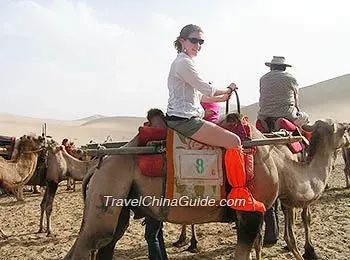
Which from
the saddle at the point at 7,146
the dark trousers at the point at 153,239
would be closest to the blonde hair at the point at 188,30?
the dark trousers at the point at 153,239

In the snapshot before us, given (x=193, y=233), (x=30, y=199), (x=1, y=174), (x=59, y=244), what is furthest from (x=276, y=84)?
(x=30, y=199)

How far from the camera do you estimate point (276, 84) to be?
692 centimetres

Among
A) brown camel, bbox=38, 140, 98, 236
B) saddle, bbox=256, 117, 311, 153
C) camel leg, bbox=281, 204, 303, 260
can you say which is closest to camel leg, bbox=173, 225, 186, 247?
camel leg, bbox=281, 204, 303, 260

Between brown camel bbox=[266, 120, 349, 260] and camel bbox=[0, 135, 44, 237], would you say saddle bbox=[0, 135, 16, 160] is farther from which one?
brown camel bbox=[266, 120, 349, 260]

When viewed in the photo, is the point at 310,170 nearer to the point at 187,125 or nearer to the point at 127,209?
the point at 187,125

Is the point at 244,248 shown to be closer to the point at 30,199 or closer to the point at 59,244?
the point at 59,244

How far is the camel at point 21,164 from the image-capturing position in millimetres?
8836

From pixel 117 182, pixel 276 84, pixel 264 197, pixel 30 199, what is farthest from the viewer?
pixel 30 199

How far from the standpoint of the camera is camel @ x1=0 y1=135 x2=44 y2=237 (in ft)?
29.0

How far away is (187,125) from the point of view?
4566 millimetres

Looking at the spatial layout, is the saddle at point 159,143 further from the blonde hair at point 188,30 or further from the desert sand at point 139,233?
the desert sand at point 139,233

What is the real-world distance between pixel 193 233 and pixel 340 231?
2.47 meters

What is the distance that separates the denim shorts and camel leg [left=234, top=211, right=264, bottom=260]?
90 cm

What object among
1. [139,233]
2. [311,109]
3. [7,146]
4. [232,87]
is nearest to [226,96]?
[232,87]
